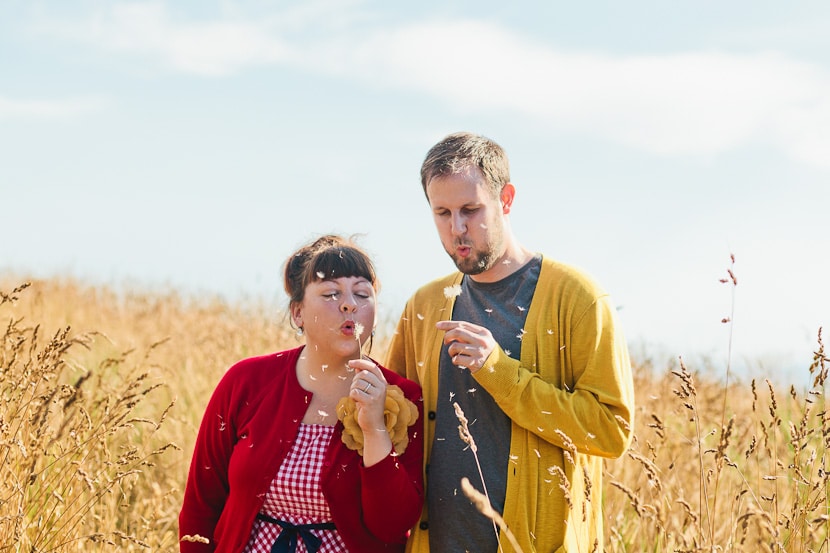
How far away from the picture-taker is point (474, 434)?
2855mm

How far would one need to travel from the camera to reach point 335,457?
2881mm

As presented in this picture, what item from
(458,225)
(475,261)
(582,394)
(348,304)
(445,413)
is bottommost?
(445,413)

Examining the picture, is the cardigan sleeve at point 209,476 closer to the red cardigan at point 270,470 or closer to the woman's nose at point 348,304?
the red cardigan at point 270,470

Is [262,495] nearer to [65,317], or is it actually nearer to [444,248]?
[444,248]

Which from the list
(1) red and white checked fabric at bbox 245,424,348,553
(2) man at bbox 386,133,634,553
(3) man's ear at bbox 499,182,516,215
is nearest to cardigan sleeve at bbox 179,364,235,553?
(1) red and white checked fabric at bbox 245,424,348,553

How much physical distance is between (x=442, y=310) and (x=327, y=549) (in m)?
0.92

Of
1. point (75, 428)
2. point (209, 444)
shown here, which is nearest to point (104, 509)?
point (75, 428)

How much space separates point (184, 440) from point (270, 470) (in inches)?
125

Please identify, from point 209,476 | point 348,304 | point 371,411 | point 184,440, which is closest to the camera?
point 371,411

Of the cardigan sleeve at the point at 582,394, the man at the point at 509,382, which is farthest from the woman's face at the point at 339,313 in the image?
the cardigan sleeve at the point at 582,394

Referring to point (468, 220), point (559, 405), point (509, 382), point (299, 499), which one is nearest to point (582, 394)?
point (559, 405)

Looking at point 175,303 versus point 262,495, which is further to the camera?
point 175,303

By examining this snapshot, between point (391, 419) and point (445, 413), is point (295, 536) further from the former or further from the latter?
point (445, 413)

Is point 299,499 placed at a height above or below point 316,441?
below
